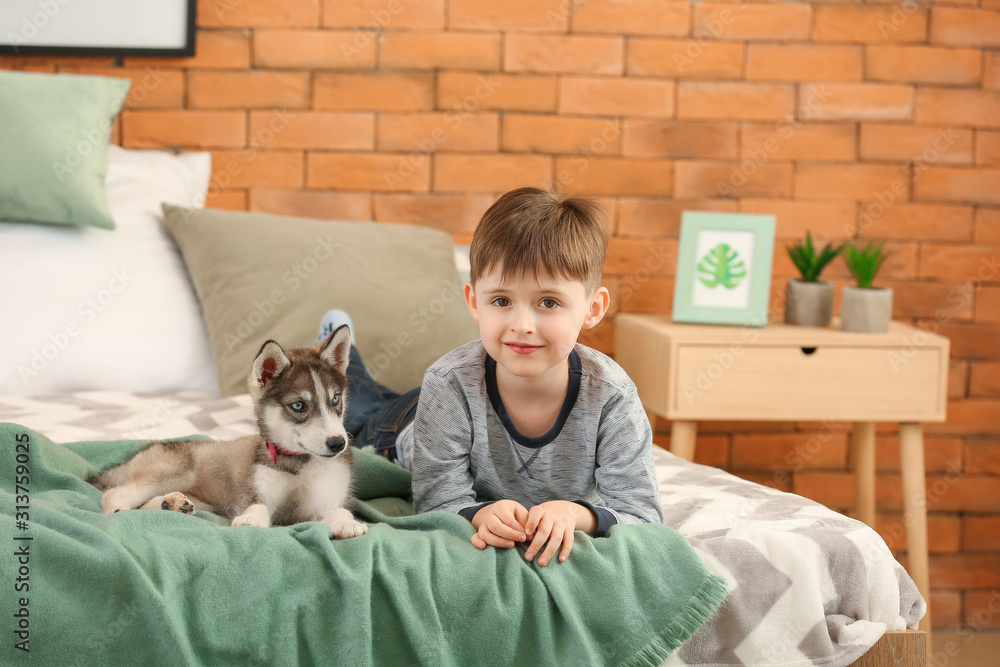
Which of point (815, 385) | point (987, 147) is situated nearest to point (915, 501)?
point (815, 385)

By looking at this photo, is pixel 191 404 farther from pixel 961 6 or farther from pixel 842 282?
pixel 961 6

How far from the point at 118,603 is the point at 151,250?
1273 mm

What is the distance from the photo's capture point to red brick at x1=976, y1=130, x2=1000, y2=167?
2543 mm

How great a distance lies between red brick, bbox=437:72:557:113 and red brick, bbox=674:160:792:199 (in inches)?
18.1

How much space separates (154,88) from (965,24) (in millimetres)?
2424

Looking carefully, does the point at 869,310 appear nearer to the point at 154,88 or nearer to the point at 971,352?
the point at 971,352

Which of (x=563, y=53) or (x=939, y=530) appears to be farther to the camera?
(x=939, y=530)

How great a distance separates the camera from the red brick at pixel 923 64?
251 cm

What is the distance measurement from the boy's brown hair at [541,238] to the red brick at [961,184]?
5.95 feet

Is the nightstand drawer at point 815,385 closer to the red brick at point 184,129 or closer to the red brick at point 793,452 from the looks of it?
the red brick at point 793,452

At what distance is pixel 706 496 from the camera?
1276mm

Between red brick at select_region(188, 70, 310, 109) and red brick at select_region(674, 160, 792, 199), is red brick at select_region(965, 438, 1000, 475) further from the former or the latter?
red brick at select_region(188, 70, 310, 109)

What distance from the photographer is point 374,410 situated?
65.8 inches

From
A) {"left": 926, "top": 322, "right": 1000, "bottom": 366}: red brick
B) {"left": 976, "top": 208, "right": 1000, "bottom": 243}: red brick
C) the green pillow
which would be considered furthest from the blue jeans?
{"left": 976, "top": 208, "right": 1000, "bottom": 243}: red brick
